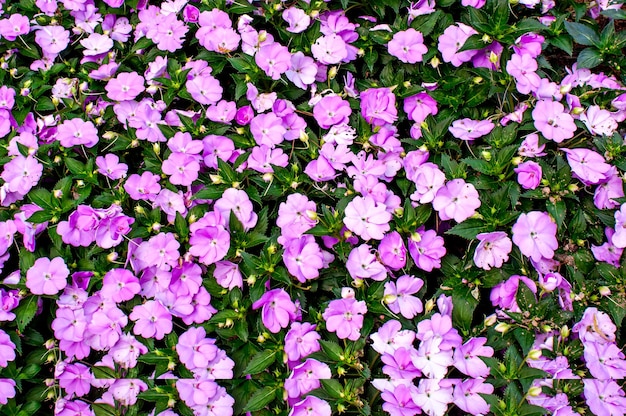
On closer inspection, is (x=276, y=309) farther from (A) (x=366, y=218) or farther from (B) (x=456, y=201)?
(B) (x=456, y=201)

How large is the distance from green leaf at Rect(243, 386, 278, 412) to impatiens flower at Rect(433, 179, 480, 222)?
1.12 meters

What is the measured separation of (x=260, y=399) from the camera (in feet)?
8.90

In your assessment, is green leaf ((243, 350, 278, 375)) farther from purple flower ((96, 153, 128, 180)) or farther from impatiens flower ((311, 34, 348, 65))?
impatiens flower ((311, 34, 348, 65))

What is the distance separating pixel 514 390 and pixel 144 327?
1667mm

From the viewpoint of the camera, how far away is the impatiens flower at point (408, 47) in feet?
11.1

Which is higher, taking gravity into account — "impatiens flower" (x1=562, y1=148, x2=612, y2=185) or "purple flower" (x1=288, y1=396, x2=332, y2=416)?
"impatiens flower" (x1=562, y1=148, x2=612, y2=185)

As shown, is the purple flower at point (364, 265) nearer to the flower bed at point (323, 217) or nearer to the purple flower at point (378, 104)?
the flower bed at point (323, 217)

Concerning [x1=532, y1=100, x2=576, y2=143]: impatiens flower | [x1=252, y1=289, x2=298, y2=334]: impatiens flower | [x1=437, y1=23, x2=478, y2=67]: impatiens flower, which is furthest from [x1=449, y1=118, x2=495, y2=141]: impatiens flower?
[x1=252, y1=289, x2=298, y2=334]: impatiens flower

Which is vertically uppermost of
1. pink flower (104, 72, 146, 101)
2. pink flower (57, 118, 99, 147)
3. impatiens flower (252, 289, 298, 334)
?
pink flower (104, 72, 146, 101)

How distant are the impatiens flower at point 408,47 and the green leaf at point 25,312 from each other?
2.26 m

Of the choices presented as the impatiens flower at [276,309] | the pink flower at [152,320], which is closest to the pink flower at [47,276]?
the pink flower at [152,320]

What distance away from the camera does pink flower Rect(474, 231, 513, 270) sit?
2.83 metres

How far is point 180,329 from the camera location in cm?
301

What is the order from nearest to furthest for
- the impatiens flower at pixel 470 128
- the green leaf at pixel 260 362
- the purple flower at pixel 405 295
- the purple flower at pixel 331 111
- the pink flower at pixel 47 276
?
1. the green leaf at pixel 260 362
2. the purple flower at pixel 405 295
3. the pink flower at pixel 47 276
4. the impatiens flower at pixel 470 128
5. the purple flower at pixel 331 111
